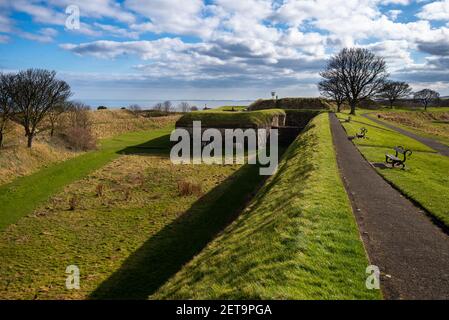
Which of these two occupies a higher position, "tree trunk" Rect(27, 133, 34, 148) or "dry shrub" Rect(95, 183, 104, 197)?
"tree trunk" Rect(27, 133, 34, 148)

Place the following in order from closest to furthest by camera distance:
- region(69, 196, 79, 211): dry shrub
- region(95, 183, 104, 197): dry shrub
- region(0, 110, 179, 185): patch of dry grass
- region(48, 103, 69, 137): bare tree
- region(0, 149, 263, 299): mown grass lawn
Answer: region(0, 149, 263, 299): mown grass lawn < region(69, 196, 79, 211): dry shrub < region(95, 183, 104, 197): dry shrub < region(0, 110, 179, 185): patch of dry grass < region(48, 103, 69, 137): bare tree

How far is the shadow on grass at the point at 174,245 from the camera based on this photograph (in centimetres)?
1013

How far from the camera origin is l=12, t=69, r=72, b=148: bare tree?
28.9 metres

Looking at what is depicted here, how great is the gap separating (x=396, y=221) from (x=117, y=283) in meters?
7.82

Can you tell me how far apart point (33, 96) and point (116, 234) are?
21.0 meters

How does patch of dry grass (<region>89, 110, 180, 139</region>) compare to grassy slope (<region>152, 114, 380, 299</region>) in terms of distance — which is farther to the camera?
patch of dry grass (<region>89, 110, 180, 139</region>)

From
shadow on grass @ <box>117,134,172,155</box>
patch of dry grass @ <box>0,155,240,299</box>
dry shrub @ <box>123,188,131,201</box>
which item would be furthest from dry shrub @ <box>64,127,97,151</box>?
dry shrub @ <box>123,188,131,201</box>

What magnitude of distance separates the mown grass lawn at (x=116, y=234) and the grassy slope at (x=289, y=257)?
2.23m

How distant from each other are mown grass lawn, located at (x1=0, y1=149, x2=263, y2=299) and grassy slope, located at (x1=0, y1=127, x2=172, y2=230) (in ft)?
2.08

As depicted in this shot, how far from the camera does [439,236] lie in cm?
841

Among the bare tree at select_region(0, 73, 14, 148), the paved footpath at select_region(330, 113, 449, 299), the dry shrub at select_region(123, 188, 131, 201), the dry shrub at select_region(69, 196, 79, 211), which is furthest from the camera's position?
the bare tree at select_region(0, 73, 14, 148)

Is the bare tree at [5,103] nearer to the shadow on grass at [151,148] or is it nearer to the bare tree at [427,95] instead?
the shadow on grass at [151,148]

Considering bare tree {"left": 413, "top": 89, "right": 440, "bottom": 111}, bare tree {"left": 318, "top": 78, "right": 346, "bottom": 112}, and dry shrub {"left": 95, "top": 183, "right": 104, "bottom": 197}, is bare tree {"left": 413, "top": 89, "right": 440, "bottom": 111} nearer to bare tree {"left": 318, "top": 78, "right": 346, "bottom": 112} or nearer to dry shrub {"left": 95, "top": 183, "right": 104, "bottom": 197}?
bare tree {"left": 318, "top": 78, "right": 346, "bottom": 112}
